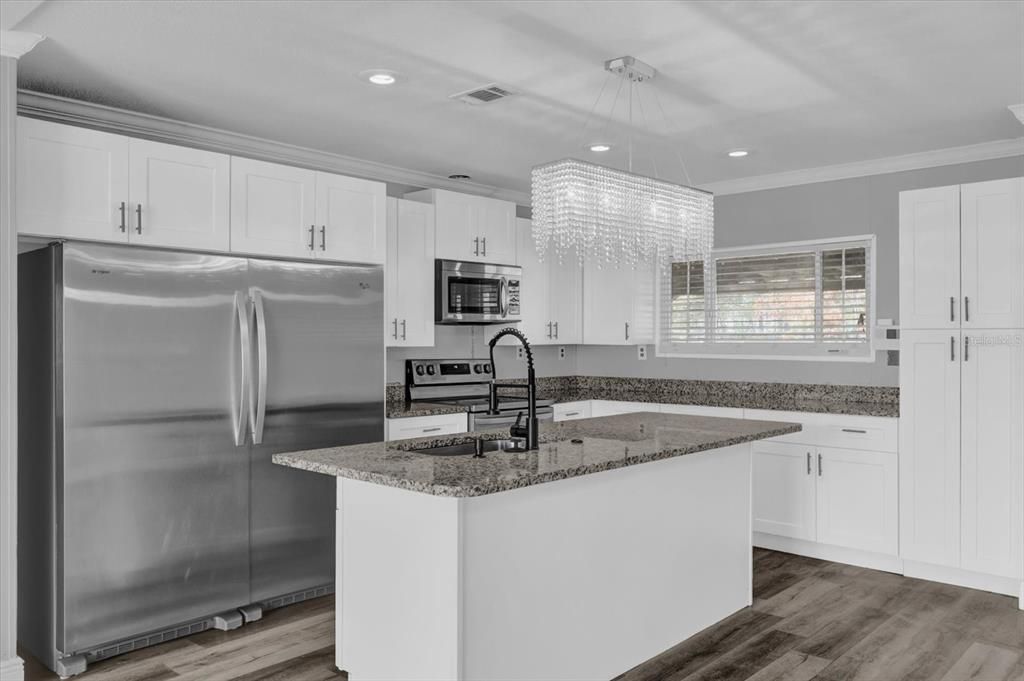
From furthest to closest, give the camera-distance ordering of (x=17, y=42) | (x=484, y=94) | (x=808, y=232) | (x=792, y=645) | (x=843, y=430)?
1. (x=808, y=232)
2. (x=843, y=430)
3. (x=484, y=94)
4. (x=792, y=645)
5. (x=17, y=42)

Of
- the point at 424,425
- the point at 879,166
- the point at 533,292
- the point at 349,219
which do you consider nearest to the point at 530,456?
the point at 424,425

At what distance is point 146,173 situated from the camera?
334 cm

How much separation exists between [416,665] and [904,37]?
9.38ft

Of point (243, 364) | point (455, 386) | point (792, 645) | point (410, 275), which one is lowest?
point (792, 645)

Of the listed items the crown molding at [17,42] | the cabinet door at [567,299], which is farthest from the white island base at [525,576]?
the cabinet door at [567,299]

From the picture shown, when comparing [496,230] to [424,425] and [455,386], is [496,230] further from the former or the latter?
[424,425]

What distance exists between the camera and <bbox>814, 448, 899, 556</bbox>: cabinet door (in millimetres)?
4383

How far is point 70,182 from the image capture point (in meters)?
3.12

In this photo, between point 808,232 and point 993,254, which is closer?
point 993,254

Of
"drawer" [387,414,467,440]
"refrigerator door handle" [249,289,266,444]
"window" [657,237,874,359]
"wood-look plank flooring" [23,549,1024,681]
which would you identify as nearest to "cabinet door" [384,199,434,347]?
"drawer" [387,414,467,440]

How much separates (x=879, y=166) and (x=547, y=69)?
8.90 ft

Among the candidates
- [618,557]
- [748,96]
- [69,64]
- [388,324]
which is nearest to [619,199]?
[748,96]

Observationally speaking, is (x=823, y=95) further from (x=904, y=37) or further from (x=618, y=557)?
(x=618, y=557)

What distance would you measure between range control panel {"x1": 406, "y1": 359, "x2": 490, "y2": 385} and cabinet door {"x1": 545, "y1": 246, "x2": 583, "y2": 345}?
679mm
